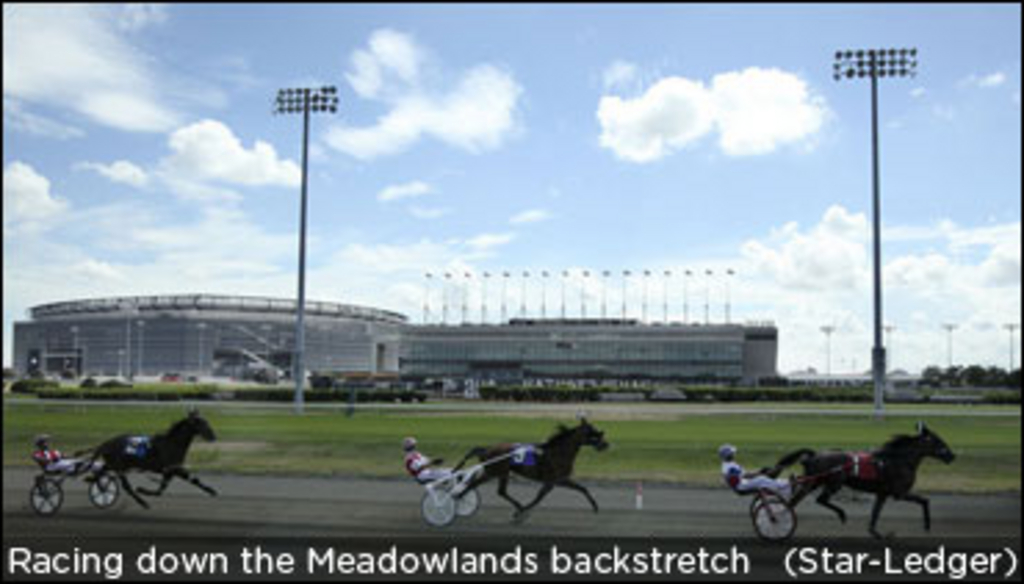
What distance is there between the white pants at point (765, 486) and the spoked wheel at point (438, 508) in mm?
3692

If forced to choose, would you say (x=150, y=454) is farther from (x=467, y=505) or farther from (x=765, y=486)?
(x=765, y=486)

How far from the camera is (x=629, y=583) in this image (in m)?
8.45

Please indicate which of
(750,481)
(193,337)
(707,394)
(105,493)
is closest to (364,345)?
(193,337)

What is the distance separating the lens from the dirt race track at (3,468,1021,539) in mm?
11547

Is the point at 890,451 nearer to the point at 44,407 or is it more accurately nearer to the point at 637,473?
the point at 637,473

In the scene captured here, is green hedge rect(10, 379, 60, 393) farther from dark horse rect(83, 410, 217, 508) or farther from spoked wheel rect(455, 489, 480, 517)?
spoked wheel rect(455, 489, 480, 517)

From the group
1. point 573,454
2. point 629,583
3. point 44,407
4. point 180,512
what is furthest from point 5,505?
point 44,407

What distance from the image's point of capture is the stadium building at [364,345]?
350 feet

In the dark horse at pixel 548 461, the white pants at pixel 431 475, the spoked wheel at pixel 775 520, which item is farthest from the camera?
the dark horse at pixel 548 461

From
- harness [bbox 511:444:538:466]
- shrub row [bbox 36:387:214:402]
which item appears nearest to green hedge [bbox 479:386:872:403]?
shrub row [bbox 36:387:214:402]

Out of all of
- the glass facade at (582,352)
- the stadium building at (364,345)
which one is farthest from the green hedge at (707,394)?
the glass facade at (582,352)

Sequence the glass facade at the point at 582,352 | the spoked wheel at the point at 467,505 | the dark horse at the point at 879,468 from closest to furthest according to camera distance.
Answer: the dark horse at the point at 879,468 → the spoked wheel at the point at 467,505 → the glass facade at the point at 582,352

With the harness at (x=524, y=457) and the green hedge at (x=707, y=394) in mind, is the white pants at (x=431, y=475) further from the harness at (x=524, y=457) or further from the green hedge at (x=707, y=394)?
the green hedge at (x=707, y=394)

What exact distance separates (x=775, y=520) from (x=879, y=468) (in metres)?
1.45
